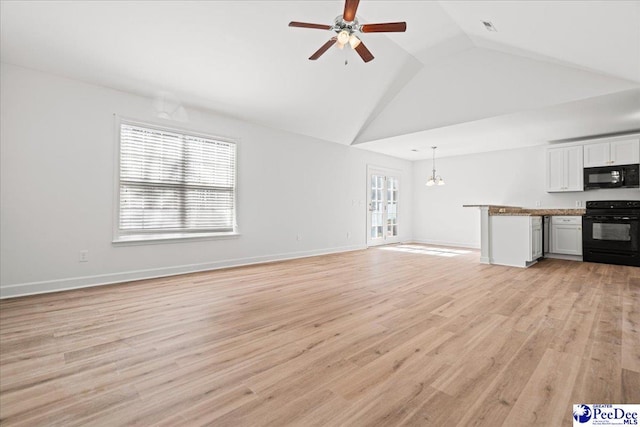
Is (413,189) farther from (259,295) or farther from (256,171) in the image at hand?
(259,295)

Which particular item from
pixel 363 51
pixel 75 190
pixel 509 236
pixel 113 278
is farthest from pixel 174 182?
pixel 509 236

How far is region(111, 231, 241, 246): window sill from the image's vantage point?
4.16 m

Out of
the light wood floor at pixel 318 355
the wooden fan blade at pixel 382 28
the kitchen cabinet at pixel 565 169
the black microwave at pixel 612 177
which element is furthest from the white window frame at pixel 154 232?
the black microwave at pixel 612 177

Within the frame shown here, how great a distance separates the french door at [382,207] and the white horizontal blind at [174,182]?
4.04m

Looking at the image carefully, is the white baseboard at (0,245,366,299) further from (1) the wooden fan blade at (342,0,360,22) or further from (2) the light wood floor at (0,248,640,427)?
(1) the wooden fan blade at (342,0,360,22)

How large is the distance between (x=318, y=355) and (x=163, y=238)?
11.4ft

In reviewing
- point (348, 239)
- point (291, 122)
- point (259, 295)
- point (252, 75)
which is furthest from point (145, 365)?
point (348, 239)

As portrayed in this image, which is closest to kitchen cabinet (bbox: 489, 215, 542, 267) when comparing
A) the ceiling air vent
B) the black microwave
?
the black microwave

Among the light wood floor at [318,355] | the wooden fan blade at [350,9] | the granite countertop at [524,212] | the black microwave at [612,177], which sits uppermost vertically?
the wooden fan blade at [350,9]

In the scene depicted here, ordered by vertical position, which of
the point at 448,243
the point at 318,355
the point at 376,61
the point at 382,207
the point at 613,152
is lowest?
the point at 318,355

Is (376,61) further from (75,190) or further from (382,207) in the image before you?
(75,190)

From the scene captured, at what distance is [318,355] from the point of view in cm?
202

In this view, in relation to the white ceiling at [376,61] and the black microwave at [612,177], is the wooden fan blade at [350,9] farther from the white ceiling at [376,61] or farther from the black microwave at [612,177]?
the black microwave at [612,177]

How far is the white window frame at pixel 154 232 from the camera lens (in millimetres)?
Answer: 4102
